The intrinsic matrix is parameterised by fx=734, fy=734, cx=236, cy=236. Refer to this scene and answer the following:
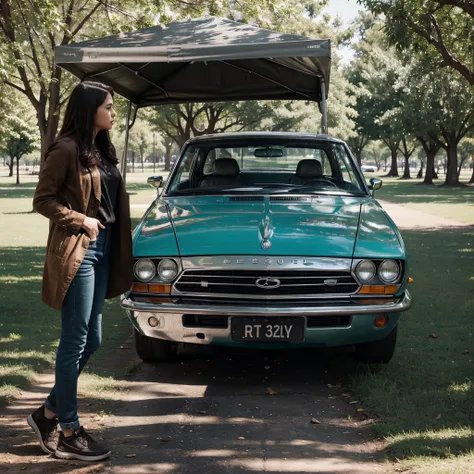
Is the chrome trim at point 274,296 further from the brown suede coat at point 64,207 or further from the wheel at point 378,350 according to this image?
the brown suede coat at point 64,207

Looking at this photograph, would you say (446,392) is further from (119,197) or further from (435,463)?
(119,197)

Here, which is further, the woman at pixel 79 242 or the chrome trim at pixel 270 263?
the chrome trim at pixel 270 263

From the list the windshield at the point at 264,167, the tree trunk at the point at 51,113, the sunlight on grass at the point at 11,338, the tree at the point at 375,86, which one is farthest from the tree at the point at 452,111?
the sunlight on grass at the point at 11,338

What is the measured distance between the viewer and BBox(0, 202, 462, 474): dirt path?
12.0ft

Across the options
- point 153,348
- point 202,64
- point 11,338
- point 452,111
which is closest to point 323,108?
point 202,64

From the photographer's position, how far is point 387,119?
1700 inches

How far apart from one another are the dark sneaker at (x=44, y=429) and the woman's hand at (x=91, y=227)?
1.00 meters

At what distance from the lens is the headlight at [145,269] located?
4.91m

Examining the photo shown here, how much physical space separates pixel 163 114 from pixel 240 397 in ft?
122

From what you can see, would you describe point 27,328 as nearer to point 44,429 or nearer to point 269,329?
point 269,329

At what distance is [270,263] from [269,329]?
1.38 ft

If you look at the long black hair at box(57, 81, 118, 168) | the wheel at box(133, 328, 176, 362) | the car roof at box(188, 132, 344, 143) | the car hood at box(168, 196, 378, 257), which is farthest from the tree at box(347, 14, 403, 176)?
the long black hair at box(57, 81, 118, 168)

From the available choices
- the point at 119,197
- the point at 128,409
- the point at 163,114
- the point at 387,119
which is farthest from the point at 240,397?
the point at 387,119

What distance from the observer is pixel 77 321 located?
11.7ft
